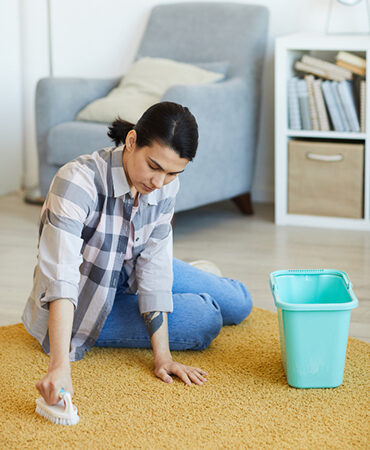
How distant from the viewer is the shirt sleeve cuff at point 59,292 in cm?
136

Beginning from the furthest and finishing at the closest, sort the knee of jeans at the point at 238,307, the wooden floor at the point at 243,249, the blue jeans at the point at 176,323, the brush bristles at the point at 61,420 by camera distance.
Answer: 1. the wooden floor at the point at 243,249
2. the knee of jeans at the point at 238,307
3. the blue jeans at the point at 176,323
4. the brush bristles at the point at 61,420

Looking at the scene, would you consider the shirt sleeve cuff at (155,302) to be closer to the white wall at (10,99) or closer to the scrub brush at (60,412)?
the scrub brush at (60,412)

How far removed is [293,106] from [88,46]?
1.17 m

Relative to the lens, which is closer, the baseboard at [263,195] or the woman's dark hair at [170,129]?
the woman's dark hair at [170,129]

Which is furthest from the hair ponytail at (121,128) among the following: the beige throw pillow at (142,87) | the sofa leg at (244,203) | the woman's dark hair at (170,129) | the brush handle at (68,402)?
the sofa leg at (244,203)

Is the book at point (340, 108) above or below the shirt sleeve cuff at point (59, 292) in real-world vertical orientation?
above

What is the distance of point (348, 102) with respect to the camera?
2766 millimetres

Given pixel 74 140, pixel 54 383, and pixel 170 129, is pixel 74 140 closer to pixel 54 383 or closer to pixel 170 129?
pixel 170 129

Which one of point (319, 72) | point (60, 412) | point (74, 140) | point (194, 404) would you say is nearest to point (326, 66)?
point (319, 72)

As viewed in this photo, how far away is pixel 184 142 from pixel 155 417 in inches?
21.5

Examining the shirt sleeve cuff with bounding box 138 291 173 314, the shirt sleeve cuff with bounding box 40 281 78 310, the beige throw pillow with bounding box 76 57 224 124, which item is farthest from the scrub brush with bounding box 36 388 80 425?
the beige throw pillow with bounding box 76 57 224 124

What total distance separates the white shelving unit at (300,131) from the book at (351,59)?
0.03 meters

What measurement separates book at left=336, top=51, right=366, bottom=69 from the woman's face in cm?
155

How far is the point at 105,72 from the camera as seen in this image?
11.5 feet
